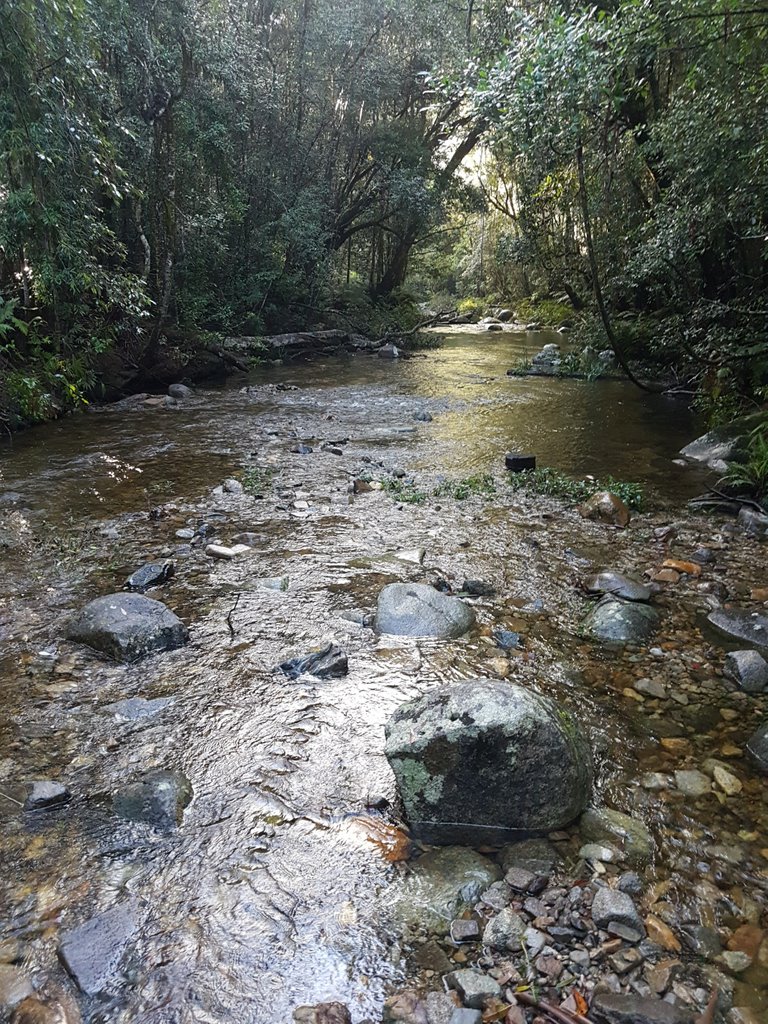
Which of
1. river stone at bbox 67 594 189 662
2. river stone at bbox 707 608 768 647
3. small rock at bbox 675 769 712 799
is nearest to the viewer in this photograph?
small rock at bbox 675 769 712 799

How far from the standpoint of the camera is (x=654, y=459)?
326 inches

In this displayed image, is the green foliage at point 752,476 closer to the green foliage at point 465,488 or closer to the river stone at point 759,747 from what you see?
the green foliage at point 465,488

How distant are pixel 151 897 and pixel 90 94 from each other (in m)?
10.2

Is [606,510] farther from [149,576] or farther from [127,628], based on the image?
[127,628]

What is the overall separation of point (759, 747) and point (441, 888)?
66.4 inches

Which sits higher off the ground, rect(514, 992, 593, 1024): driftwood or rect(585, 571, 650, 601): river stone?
rect(514, 992, 593, 1024): driftwood

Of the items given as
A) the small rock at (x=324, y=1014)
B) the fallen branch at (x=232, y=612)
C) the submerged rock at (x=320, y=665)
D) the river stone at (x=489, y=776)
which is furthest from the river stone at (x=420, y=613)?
the small rock at (x=324, y=1014)

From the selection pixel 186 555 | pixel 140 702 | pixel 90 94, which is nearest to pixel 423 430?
pixel 186 555

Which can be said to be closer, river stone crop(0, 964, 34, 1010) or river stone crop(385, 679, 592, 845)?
river stone crop(0, 964, 34, 1010)

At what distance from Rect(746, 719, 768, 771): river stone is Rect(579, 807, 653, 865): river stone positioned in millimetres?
760

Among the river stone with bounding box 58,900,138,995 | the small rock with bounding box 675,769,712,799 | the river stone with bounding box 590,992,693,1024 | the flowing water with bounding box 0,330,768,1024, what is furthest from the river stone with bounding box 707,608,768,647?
the river stone with bounding box 58,900,138,995

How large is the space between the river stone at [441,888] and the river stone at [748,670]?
1.95m

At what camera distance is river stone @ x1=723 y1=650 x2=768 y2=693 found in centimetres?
347

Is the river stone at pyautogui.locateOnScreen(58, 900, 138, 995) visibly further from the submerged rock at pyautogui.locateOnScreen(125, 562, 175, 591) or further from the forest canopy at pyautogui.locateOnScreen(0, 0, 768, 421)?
the forest canopy at pyautogui.locateOnScreen(0, 0, 768, 421)
